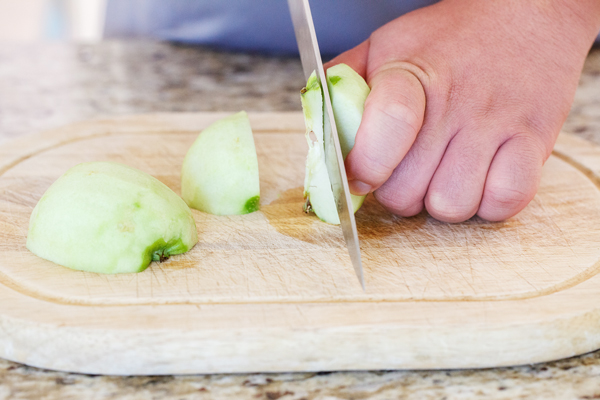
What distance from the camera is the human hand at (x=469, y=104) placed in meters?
0.87

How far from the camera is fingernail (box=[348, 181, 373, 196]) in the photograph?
2.96ft

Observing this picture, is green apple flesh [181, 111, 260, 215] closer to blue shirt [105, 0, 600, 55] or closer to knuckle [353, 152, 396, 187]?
knuckle [353, 152, 396, 187]

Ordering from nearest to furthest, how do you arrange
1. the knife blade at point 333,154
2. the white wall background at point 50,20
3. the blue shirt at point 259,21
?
the knife blade at point 333,154
the blue shirt at point 259,21
the white wall background at point 50,20

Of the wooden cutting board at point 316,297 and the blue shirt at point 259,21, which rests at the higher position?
the blue shirt at point 259,21

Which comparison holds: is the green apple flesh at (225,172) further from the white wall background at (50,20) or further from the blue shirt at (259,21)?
the white wall background at (50,20)

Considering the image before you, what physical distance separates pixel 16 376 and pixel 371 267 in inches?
20.1

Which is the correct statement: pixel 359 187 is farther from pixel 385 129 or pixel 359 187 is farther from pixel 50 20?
pixel 50 20

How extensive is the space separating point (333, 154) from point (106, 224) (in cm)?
36

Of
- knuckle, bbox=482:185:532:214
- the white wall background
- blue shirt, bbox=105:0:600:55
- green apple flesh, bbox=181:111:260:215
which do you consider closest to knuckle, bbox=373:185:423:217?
knuckle, bbox=482:185:532:214

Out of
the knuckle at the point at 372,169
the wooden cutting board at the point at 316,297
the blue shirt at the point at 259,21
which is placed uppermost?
the blue shirt at the point at 259,21

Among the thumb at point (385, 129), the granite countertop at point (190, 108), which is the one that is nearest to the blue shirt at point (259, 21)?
the granite countertop at point (190, 108)

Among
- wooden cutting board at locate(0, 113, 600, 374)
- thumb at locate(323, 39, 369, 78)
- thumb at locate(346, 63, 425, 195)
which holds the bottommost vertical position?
wooden cutting board at locate(0, 113, 600, 374)

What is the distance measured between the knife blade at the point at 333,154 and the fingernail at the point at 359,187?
28 mm

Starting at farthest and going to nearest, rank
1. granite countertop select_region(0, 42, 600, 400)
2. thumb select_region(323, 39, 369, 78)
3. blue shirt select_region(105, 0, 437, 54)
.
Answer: blue shirt select_region(105, 0, 437, 54)
thumb select_region(323, 39, 369, 78)
granite countertop select_region(0, 42, 600, 400)
